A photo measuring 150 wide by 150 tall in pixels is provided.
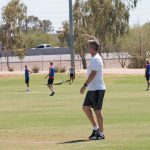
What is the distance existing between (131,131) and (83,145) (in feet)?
9.14

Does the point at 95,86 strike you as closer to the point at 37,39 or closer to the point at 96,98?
the point at 96,98

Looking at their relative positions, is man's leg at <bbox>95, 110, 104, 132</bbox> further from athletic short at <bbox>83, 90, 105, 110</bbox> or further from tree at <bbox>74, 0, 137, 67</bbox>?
tree at <bbox>74, 0, 137, 67</bbox>

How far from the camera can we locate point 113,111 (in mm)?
21875

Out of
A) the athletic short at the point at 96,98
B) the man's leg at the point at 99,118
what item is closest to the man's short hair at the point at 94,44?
the athletic short at the point at 96,98

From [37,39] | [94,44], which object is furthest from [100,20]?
[94,44]

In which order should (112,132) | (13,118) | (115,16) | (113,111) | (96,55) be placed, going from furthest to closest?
(115,16)
(113,111)
(13,118)
(112,132)
(96,55)

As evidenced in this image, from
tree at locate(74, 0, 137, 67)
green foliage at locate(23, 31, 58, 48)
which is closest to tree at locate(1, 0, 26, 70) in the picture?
tree at locate(74, 0, 137, 67)

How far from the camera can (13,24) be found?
263 ft

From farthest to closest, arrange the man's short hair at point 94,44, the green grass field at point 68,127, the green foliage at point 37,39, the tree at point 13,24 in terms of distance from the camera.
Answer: the green foliage at point 37,39 → the tree at point 13,24 → the man's short hair at point 94,44 → the green grass field at point 68,127

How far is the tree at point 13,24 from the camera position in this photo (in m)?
78.7

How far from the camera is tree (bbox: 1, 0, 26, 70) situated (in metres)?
78.7

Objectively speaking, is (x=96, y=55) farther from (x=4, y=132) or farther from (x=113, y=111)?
(x=113, y=111)

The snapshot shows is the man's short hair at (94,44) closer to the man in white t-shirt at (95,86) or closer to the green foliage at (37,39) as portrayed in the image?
the man in white t-shirt at (95,86)

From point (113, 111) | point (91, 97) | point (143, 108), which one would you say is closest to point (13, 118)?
point (113, 111)
